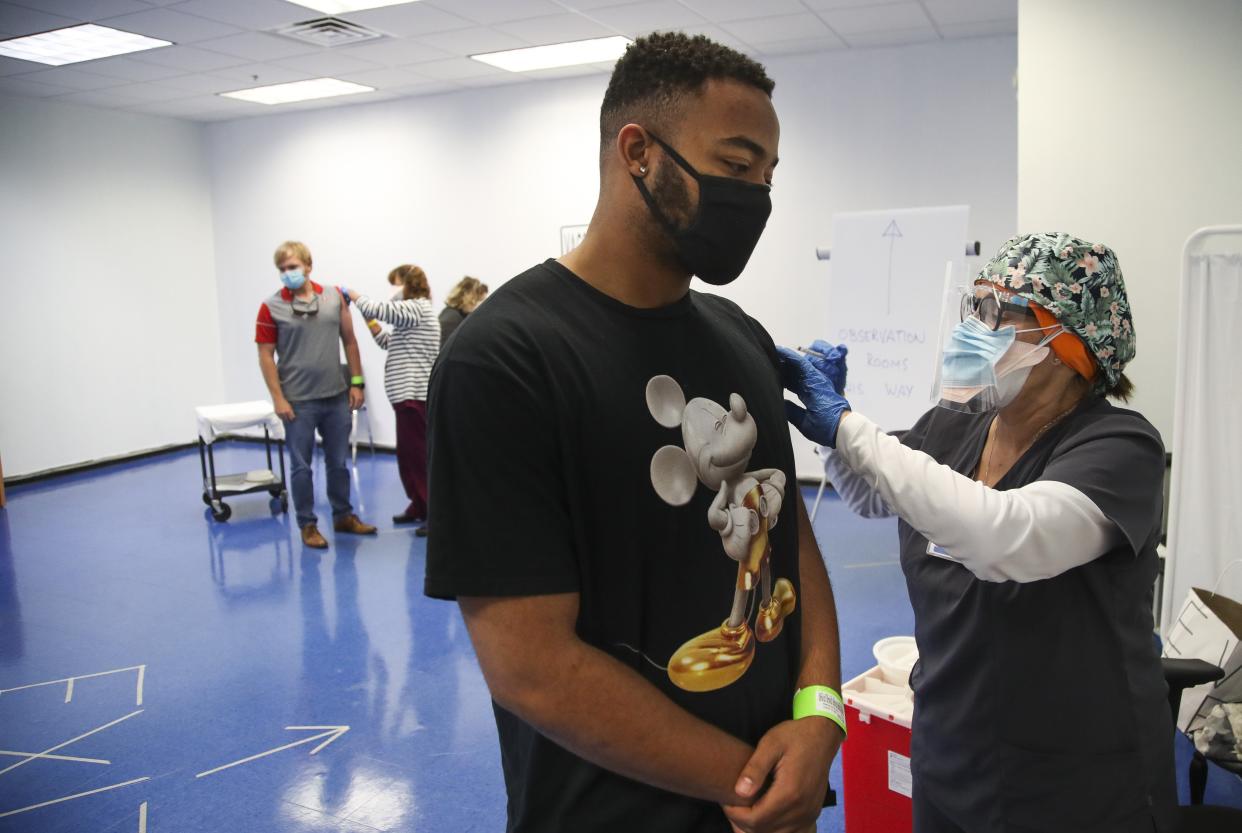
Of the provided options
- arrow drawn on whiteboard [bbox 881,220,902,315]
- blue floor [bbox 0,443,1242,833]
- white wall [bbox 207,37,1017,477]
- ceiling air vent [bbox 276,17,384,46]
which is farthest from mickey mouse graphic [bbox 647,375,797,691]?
white wall [bbox 207,37,1017,477]

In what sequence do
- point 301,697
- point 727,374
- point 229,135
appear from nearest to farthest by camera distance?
point 727,374 < point 301,697 < point 229,135

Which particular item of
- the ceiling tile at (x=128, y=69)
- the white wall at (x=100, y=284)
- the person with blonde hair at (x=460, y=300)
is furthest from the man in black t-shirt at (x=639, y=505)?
the white wall at (x=100, y=284)

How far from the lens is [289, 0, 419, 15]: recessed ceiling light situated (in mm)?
4684

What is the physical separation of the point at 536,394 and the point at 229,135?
858cm

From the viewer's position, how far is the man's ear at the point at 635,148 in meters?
1.01

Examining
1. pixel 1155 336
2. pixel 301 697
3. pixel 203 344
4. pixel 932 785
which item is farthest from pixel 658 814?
pixel 203 344

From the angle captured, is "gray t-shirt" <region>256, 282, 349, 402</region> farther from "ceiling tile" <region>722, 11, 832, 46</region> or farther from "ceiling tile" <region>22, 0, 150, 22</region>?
"ceiling tile" <region>722, 11, 832, 46</region>

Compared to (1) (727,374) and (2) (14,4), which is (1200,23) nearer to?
(1) (727,374)

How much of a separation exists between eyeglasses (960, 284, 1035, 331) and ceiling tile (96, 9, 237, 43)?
15.7 ft

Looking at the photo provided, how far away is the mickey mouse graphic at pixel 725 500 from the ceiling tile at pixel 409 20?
4421 millimetres

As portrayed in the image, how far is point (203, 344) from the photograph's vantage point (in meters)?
8.46

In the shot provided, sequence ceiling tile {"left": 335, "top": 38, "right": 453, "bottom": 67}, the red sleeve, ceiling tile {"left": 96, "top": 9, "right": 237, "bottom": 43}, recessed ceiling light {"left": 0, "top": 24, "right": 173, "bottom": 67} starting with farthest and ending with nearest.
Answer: ceiling tile {"left": 335, "top": 38, "right": 453, "bottom": 67} → recessed ceiling light {"left": 0, "top": 24, "right": 173, "bottom": 67} → the red sleeve → ceiling tile {"left": 96, "top": 9, "right": 237, "bottom": 43}

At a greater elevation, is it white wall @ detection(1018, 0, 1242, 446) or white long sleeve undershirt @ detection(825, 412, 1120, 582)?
white wall @ detection(1018, 0, 1242, 446)

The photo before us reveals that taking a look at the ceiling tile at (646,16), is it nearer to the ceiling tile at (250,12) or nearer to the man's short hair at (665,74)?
the ceiling tile at (250,12)
